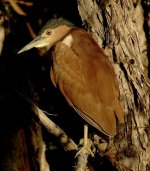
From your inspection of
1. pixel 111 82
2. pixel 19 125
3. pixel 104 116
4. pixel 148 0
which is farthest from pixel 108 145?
pixel 148 0

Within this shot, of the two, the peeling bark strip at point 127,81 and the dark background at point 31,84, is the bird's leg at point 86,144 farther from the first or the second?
the dark background at point 31,84

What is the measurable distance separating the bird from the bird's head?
10.3 inches

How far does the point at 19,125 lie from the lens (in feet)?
12.5

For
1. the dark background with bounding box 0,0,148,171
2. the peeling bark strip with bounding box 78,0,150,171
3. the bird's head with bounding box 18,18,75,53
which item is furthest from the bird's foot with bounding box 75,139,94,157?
the bird's head with bounding box 18,18,75,53

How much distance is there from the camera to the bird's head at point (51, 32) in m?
3.45

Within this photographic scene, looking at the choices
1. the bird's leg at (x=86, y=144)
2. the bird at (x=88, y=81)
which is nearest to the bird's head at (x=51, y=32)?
the bird at (x=88, y=81)

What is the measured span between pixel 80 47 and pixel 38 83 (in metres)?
1.03

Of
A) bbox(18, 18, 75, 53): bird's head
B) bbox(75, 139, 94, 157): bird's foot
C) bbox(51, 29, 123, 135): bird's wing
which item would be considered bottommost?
bbox(75, 139, 94, 157): bird's foot

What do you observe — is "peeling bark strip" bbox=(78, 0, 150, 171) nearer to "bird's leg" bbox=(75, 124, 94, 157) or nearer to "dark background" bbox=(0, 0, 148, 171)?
"bird's leg" bbox=(75, 124, 94, 157)

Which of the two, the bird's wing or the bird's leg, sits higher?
the bird's wing

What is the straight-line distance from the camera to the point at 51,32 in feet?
11.4

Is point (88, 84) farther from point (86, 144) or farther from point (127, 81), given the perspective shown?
point (86, 144)

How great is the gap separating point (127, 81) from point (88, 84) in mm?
244

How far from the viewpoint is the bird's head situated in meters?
3.45
